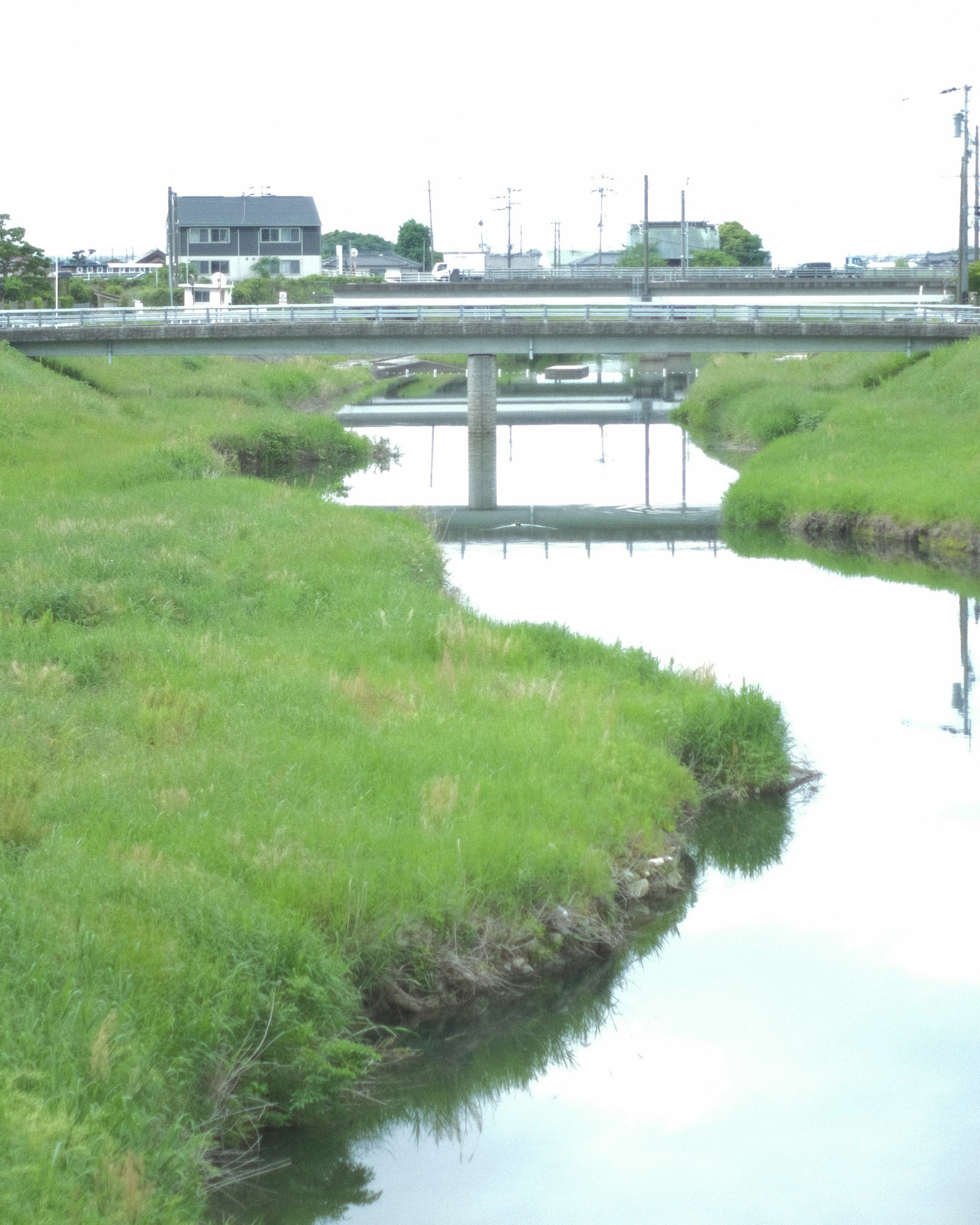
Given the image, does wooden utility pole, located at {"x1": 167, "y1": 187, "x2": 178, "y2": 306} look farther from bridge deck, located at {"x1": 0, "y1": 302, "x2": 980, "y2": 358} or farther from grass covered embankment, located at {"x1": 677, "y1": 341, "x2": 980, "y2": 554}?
grass covered embankment, located at {"x1": 677, "y1": 341, "x2": 980, "y2": 554}

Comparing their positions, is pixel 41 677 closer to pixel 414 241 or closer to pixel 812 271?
pixel 812 271

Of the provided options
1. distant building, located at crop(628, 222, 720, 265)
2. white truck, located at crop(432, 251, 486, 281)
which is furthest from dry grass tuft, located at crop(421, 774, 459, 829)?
distant building, located at crop(628, 222, 720, 265)

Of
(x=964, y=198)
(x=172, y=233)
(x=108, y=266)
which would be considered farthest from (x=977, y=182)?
(x=108, y=266)

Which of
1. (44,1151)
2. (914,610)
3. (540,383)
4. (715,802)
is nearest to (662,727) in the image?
(715,802)

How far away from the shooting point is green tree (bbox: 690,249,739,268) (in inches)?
4675

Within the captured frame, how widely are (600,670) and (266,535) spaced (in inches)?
279

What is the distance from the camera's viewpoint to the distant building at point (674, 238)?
13575 cm

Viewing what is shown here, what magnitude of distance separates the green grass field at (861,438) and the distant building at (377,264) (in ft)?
270

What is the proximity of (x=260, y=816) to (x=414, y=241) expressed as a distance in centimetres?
14048

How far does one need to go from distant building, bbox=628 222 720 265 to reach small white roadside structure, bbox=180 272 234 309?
1845 inches

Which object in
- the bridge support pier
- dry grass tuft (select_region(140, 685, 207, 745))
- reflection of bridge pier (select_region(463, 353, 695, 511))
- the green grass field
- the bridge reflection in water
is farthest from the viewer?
the bridge support pier

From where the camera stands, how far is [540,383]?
7750cm

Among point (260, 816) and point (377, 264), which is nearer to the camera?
point (260, 816)

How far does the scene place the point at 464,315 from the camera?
47531mm
